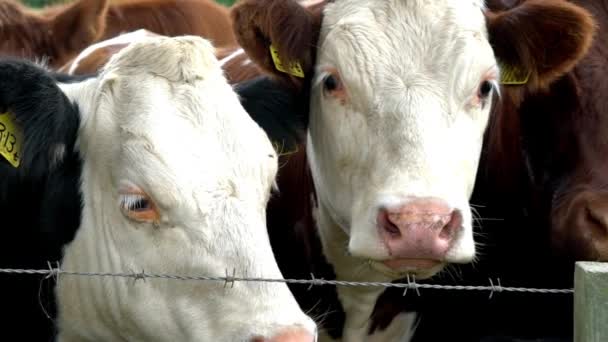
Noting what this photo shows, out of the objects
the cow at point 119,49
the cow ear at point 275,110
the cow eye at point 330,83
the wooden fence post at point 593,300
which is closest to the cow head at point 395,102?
the cow eye at point 330,83

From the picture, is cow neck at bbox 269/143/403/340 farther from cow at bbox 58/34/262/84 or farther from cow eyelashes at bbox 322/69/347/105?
cow at bbox 58/34/262/84

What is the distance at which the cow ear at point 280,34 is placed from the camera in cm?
446

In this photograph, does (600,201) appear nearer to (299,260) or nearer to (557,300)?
(557,300)

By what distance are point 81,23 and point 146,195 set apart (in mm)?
3820

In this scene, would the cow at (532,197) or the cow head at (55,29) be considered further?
the cow head at (55,29)

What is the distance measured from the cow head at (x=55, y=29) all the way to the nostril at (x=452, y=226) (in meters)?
3.87

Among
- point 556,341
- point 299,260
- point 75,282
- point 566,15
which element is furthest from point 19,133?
point 556,341

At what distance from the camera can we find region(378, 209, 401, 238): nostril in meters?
3.84

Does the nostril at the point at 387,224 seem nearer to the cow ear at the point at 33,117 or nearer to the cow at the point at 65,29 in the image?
the cow ear at the point at 33,117

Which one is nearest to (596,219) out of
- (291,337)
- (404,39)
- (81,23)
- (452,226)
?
(452,226)

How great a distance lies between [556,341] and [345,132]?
168cm

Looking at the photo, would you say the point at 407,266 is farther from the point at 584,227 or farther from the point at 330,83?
the point at 584,227

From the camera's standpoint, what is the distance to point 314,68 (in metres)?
4.53

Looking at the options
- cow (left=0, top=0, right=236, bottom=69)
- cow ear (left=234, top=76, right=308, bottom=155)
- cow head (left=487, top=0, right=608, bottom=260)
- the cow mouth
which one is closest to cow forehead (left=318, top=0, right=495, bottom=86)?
cow ear (left=234, top=76, right=308, bottom=155)
